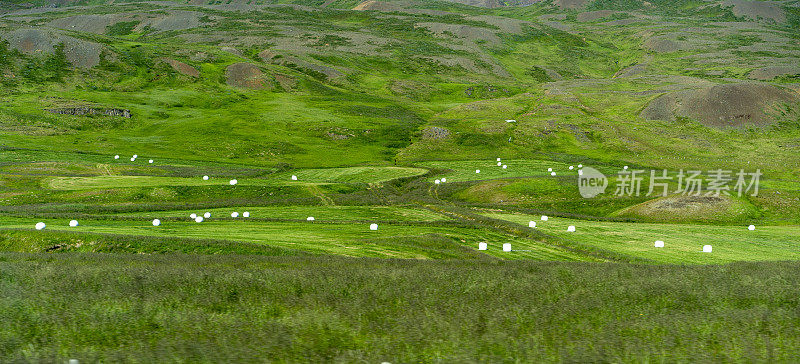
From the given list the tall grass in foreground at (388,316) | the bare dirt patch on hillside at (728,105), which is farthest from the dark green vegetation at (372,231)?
the bare dirt patch on hillside at (728,105)

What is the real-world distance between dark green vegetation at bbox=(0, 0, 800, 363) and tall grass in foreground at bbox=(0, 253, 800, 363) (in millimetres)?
103

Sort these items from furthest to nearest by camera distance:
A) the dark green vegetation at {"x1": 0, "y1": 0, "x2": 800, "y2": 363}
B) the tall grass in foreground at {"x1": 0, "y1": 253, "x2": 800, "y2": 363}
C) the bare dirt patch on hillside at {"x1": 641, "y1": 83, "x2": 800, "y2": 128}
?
the bare dirt patch on hillside at {"x1": 641, "y1": 83, "x2": 800, "y2": 128}
the dark green vegetation at {"x1": 0, "y1": 0, "x2": 800, "y2": 363}
the tall grass in foreground at {"x1": 0, "y1": 253, "x2": 800, "y2": 363}

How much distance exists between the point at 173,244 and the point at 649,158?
112 meters

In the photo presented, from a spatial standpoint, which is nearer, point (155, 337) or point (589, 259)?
point (155, 337)

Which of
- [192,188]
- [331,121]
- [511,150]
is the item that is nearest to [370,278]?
[192,188]

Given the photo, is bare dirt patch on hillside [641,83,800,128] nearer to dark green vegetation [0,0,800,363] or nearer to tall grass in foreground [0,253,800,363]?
dark green vegetation [0,0,800,363]

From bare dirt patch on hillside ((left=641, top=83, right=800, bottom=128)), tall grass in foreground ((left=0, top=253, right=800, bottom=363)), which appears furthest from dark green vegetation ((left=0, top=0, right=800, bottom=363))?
bare dirt patch on hillside ((left=641, top=83, right=800, bottom=128))

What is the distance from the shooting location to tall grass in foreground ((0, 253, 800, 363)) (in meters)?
11.1

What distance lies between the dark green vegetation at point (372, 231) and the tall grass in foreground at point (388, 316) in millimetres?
103

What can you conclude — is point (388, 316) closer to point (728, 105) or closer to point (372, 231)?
point (372, 231)

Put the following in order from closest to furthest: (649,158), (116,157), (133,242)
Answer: (133,242), (116,157), (649,158)

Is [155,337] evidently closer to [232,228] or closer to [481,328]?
[481,328]

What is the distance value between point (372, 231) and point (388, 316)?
30.7 m

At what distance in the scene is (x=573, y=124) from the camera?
13838 cm
